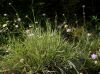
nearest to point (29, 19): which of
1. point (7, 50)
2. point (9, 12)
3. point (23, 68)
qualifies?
point (9, 12)

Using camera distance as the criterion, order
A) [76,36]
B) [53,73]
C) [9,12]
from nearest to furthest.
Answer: [53,73]
[76,36]
[9,12]

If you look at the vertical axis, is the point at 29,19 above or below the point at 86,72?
above

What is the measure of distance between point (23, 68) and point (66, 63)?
58 centimetres

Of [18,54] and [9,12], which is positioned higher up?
[9,12]

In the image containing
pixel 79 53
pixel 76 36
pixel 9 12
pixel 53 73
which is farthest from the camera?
pixel 9 12

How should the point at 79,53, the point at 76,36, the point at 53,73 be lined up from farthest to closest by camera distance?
the point at 76,36 → the point at 79,53 → the point at 53,73

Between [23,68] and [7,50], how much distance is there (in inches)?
18.5

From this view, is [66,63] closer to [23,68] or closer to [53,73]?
[53,73]

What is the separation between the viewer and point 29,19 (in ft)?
18.3

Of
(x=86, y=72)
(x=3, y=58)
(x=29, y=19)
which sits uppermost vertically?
(x=29, y=19)

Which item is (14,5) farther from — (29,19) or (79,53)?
(79,53)

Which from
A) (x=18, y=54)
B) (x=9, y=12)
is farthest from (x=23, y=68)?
(x=9, y=12)

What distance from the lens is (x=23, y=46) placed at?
4.27 m

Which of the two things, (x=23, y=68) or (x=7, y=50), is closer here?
(x=23, y=68)
